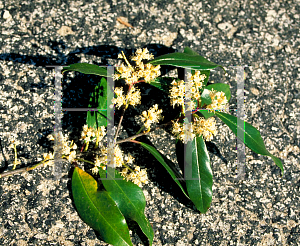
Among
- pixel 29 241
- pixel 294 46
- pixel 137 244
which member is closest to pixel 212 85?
pixel 294 46

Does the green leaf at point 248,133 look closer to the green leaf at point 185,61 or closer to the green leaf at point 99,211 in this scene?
the green leaf at point 185,61

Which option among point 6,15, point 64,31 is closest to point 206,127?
point 64,31

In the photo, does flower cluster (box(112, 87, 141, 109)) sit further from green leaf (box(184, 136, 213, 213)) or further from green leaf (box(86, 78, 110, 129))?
green leaf (box(184, 136, 213, 213))

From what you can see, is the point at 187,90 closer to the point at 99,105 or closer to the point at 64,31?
the point at 99,105

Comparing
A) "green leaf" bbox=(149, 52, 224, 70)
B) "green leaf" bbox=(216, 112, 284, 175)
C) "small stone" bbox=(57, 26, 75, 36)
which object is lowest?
"green leaf" bbox=(216, 112, 284, 175)

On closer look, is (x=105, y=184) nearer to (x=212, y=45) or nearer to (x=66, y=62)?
(x=66, y=62)

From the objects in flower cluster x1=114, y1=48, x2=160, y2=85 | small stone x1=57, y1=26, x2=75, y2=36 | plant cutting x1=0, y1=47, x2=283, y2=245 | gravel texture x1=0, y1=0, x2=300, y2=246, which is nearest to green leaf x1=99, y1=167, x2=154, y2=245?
plant cutting x1=0, y1=47, x2=283, y2=245
